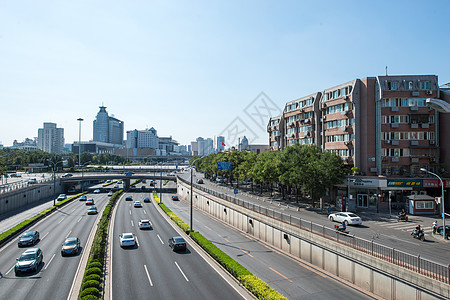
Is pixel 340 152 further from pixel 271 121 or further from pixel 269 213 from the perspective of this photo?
pixel 271 121

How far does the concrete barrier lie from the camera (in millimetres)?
16016

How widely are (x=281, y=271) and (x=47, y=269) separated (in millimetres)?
19893

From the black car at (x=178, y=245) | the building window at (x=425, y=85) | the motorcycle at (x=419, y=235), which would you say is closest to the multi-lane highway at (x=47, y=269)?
the black car at (x=178, y=245)

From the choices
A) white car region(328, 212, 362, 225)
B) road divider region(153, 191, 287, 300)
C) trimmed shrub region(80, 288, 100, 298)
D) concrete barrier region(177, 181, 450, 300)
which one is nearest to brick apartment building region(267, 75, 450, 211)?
white car region(328, 212, 362, 225)

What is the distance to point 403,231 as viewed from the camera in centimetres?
3316

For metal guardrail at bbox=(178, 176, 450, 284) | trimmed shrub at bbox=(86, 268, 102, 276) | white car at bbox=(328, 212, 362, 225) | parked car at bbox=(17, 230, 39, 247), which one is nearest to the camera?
metal guardrail at bbox=(178, 176, 450, 284)

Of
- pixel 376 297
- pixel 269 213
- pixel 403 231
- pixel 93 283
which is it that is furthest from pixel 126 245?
pixel 403 231

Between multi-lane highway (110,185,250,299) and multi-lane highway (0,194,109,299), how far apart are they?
357 cm

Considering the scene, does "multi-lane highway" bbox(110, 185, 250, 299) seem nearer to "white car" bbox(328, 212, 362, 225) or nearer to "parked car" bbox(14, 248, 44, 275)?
"parked car" bbox(14, 248, 44, 275)

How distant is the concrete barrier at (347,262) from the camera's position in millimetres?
16016

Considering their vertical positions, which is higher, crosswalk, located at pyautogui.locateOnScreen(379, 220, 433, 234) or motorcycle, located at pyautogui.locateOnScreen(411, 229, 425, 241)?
motorcycle, located at pyautogui.locateOnScreen(411, 229, 425, 241)

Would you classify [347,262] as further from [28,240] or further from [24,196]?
[24,196]

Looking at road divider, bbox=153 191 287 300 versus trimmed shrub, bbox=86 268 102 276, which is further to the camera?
trimmed shrub, bbox=86 268 102 276

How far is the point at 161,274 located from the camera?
2300 cm
